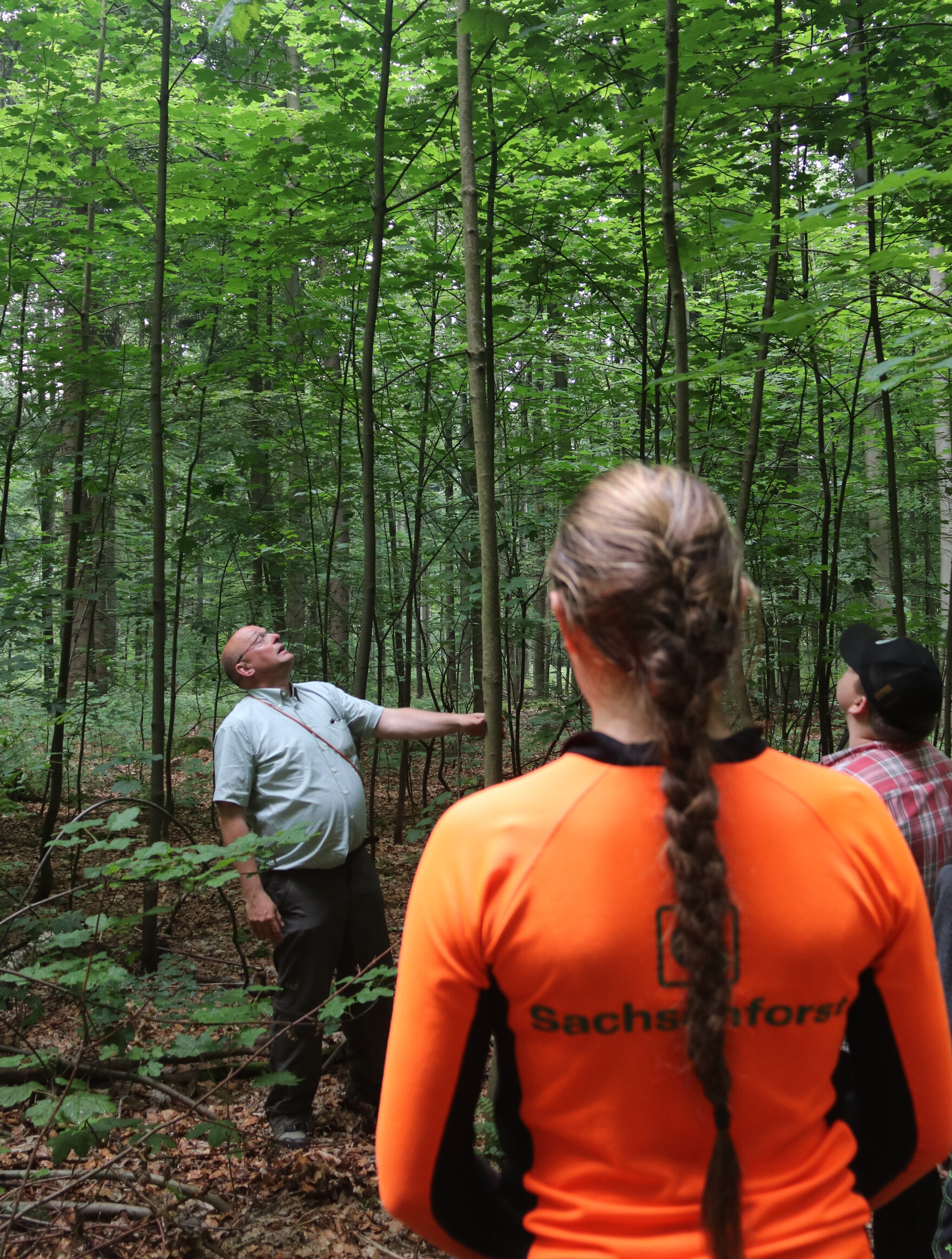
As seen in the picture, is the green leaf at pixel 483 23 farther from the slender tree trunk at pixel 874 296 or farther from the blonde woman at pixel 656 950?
the blonde woman at pixel 656 950

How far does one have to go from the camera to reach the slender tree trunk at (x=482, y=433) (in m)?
2.49

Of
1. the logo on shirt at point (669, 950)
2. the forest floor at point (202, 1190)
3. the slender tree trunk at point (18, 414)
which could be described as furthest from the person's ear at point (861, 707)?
the slender tree trunk at point (18, 414)

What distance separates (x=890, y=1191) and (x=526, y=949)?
728mm

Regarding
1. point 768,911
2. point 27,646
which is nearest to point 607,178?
point 768,911

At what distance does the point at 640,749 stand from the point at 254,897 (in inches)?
110

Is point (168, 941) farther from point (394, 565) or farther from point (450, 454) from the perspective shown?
point (394, 565)

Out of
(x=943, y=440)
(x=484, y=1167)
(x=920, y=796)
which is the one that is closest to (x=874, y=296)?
(x=920, y=796)

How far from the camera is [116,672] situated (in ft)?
37.5

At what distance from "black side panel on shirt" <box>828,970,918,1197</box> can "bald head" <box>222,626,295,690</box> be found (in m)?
2.92

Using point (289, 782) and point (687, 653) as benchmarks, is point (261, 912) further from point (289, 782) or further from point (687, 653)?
point (687, 653)

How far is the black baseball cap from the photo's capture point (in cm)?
238

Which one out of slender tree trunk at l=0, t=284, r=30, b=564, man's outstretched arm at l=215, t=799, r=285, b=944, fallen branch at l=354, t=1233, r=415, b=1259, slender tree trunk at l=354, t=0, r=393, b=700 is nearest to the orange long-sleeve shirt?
fallen branch at l=354, t=1233, r=415, b=1259

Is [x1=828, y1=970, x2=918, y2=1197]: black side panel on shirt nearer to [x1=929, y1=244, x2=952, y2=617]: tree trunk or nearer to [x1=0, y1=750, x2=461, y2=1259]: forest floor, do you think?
[x1=0, y1=750, x2=461, y2=1259]: forest floor

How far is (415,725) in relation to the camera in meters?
3.57
